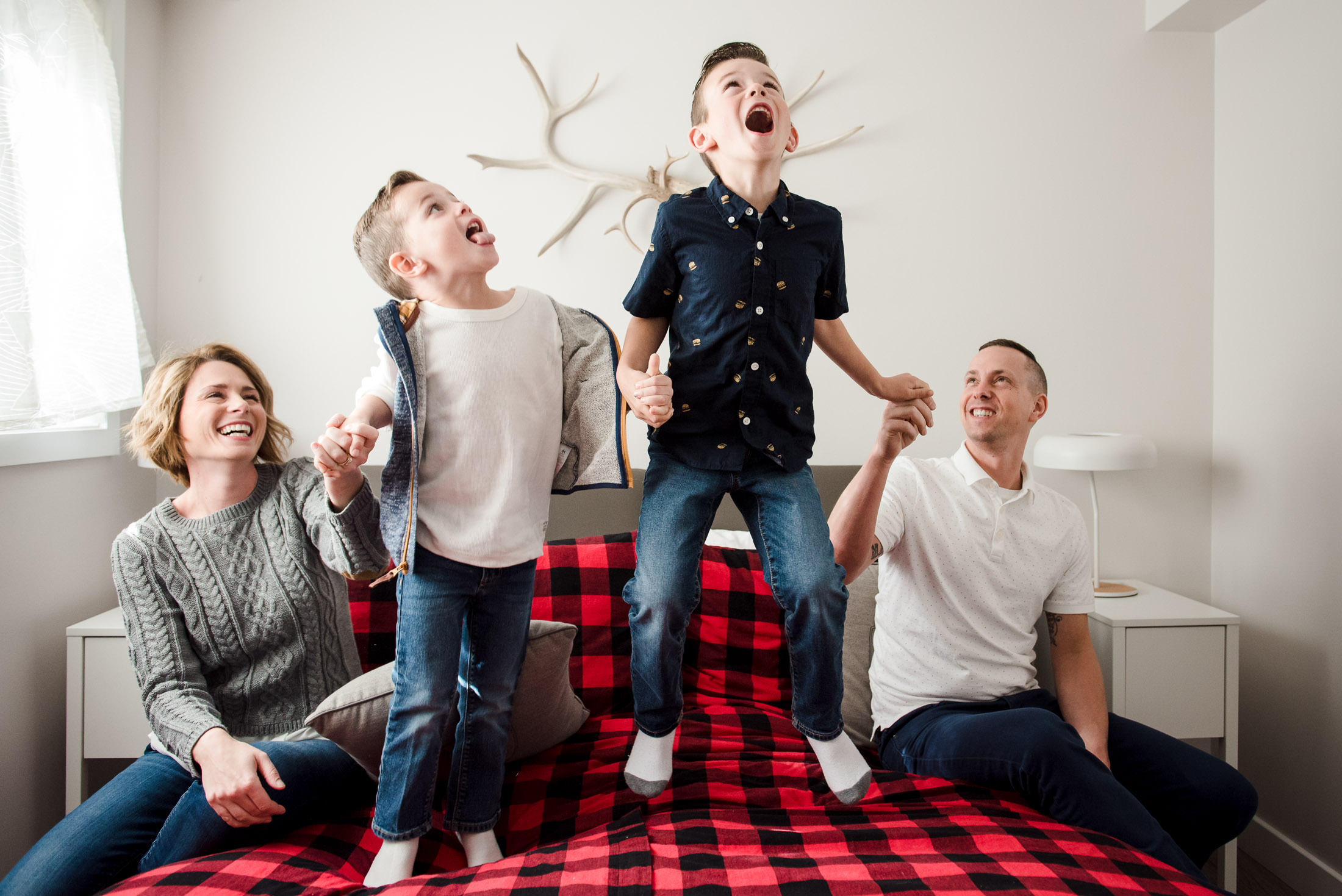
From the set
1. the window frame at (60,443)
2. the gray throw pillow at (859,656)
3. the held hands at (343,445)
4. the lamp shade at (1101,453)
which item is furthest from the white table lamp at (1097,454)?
the window frame at (60,443)

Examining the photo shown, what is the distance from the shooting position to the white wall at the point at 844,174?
8.10 ft

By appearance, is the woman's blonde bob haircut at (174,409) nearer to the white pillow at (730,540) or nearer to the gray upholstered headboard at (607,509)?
the gray upholstered headboard at (607,509)

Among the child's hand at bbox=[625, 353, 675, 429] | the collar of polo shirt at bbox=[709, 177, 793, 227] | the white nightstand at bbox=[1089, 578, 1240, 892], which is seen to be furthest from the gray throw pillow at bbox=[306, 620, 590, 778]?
the white nightstand at bbox=[1089, 578, 1240, 892]

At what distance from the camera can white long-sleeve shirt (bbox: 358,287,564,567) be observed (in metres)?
1.20

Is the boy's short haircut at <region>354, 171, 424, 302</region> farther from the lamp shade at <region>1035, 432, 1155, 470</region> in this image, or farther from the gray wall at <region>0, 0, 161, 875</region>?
the lamp shade at <region>1035, 432, 1155, 470</region>

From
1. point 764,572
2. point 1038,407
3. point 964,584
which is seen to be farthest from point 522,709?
point 1038,407

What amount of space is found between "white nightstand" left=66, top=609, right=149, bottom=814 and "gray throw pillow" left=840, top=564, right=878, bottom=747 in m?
1.70

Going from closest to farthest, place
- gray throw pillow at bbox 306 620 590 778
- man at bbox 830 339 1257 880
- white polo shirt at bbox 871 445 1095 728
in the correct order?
gray throw pillow at bbox 306 620 590 778 → man at bbox 830 339 1257 880 → white polo shirt at bbox 871 445 1095 728

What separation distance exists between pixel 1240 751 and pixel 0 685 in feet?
11.0

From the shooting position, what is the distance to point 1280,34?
7.55 feet

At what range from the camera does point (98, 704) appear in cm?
195

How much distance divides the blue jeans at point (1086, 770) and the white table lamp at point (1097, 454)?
75 centimetres

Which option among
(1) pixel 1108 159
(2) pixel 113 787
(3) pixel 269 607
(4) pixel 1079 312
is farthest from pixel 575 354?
(1) pixel 1108 159

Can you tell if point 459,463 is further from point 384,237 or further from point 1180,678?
point 1180,678
